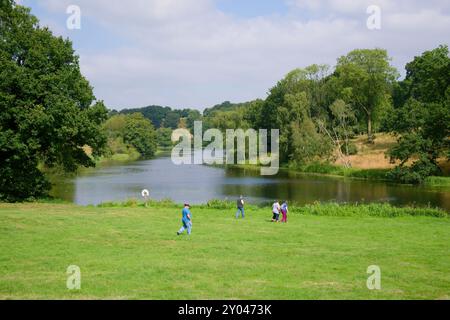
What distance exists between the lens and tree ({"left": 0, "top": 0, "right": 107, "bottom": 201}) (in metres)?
34.6

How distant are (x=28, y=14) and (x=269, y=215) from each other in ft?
83.9

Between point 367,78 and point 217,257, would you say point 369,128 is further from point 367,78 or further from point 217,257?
point 217,257

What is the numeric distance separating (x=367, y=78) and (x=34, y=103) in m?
67.9

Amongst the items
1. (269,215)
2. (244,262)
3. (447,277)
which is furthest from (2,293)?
(269,215)

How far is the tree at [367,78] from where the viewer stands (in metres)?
89.8

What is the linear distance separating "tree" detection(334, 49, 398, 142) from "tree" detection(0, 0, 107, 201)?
2491 inches

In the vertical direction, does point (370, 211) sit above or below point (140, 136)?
below

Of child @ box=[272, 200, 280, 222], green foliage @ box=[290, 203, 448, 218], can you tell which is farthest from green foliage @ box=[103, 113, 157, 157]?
child @ box=[272, 200, 280, 222]

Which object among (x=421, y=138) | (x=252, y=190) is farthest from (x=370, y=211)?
(x=421, y=138)

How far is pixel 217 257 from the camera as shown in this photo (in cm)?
1709

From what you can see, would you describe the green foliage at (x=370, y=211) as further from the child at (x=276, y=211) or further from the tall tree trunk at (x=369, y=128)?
the tall tree trunk at (x=369, y=128)

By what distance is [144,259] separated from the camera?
650 inches

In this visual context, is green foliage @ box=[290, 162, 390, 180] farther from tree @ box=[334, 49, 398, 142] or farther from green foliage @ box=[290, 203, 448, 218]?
green foliage @ box=[290, 203, 448, 218]

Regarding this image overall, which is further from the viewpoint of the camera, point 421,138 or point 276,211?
point 421,138
